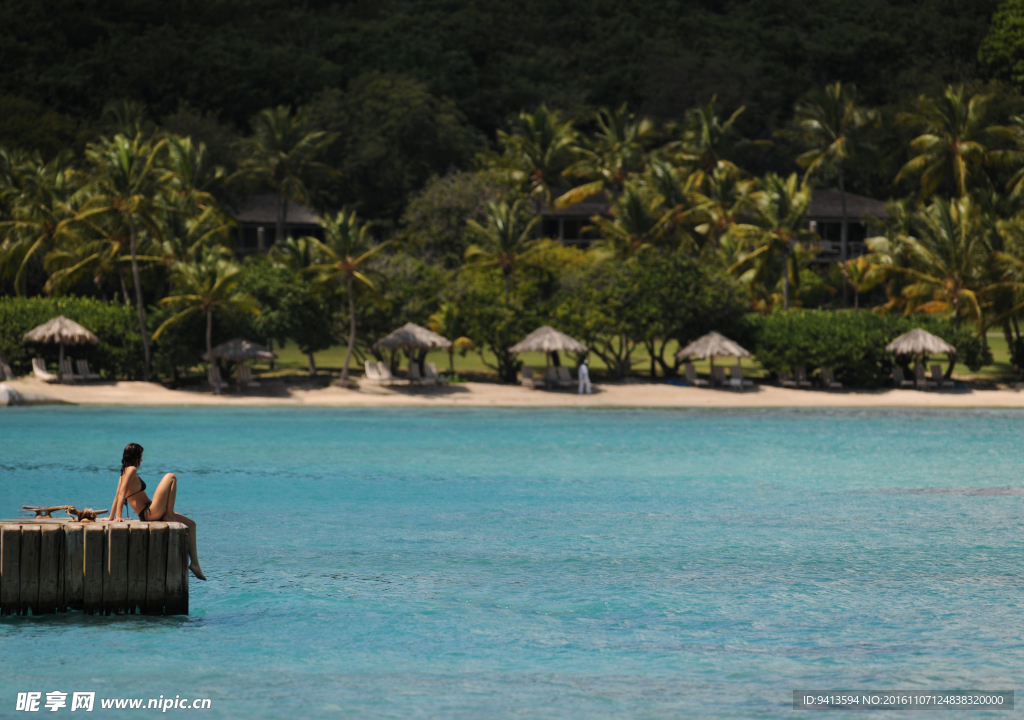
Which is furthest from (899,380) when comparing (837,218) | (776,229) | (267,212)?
(267,212)

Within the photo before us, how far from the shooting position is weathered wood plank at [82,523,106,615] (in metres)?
10.6

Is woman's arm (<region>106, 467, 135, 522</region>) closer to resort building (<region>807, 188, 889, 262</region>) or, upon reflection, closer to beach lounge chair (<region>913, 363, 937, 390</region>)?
beach lounge chair (<region>913, 363, 937, 390</region>)

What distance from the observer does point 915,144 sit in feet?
176

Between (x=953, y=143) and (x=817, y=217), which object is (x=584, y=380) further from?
(x=817, y=217)

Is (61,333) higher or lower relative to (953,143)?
lower

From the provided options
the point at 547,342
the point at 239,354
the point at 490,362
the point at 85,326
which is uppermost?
the point at 85,326

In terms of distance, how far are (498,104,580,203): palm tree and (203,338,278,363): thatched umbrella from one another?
78.1ft

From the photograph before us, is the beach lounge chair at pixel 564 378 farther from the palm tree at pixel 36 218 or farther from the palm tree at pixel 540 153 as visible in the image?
the palm tree at pixel 540 153

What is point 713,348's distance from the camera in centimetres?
3853

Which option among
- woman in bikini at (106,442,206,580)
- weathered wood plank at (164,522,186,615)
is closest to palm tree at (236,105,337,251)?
woman in bikini at (106,442,206,580)

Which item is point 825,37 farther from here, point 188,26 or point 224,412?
point 224,412

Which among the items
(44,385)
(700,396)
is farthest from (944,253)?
(44,385)

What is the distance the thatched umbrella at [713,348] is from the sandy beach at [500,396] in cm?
123

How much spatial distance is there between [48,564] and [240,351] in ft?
84.5
